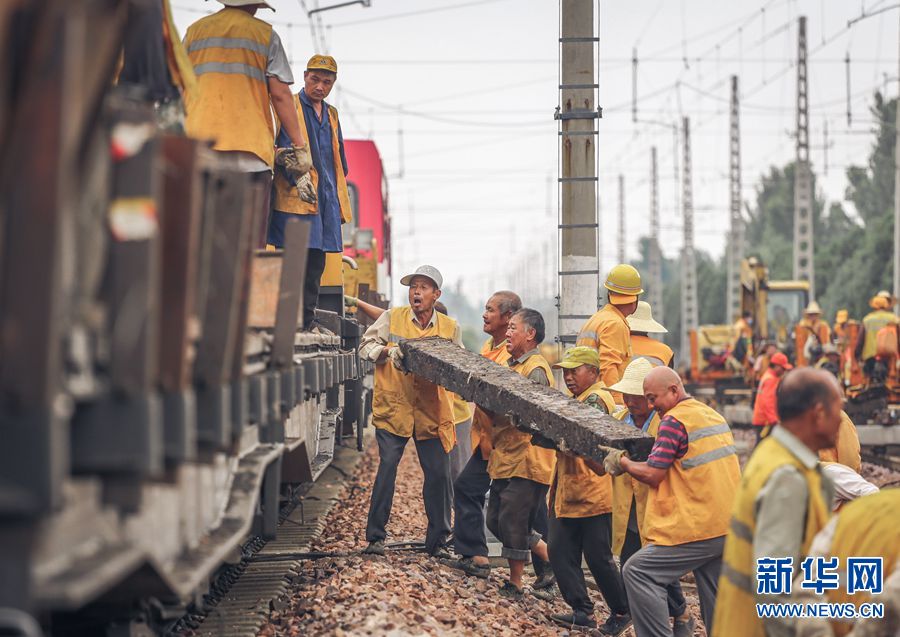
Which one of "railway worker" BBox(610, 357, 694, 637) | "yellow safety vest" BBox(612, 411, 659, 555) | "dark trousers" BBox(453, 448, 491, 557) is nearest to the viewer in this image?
"railway worker" BBox(610, 357, 694, 637)

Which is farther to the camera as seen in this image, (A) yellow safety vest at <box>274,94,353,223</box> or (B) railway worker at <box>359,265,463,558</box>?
(B) railway worker at <box>359,265,463,558</box>

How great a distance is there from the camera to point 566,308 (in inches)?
443

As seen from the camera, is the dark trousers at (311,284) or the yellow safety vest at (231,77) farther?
the dark trousers at (311,284)

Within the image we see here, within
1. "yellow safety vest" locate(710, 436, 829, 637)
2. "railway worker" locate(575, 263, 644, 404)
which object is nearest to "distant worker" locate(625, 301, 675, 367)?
"railway worker" locate(575, 263, 644, 404)

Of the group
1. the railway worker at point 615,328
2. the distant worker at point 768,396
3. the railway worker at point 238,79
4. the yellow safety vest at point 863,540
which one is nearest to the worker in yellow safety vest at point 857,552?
the yellow safety vest at point 863,540

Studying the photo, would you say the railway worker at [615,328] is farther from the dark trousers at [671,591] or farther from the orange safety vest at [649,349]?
the dark trousers at [671,591]

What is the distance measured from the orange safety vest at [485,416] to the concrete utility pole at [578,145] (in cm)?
180

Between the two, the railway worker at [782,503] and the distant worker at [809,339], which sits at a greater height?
the railway worker at [782,503]

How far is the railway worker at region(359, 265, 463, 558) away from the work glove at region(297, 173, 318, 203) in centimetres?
128

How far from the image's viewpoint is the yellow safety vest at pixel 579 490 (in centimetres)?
785

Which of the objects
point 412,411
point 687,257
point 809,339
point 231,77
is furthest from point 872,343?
point 687,257

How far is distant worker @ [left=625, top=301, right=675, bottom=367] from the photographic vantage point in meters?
8.93

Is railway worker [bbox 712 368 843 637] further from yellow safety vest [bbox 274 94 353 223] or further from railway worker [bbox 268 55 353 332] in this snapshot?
yellow safety vest [bbox 274 94 353 223]

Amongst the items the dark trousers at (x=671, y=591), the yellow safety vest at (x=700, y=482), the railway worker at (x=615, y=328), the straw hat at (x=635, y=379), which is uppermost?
the railway worker at (x=615, y=328)
